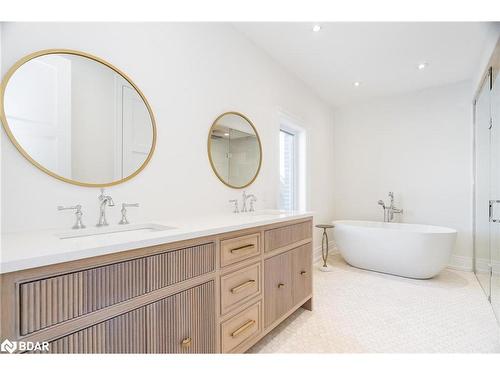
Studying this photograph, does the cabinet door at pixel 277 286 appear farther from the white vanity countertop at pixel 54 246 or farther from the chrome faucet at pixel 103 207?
the chrome faucet at pixel 103 207

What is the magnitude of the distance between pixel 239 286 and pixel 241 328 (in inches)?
10.1

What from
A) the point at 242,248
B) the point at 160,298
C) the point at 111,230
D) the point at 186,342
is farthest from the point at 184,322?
the point at 111,230

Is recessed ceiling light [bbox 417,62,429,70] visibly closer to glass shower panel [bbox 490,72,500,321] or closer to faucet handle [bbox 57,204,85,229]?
glass shower panel [bbox 490,72,500,321]

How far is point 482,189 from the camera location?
278 cm

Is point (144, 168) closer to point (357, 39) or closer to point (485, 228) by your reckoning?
point (357, 39)

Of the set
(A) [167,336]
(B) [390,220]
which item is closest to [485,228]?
(B) [390,220]

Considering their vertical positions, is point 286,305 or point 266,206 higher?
point 266,206

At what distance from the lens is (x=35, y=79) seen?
1163mm

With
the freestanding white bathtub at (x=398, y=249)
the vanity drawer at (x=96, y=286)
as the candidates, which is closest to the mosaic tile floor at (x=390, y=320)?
the freestanding white bathtub at (x=398, y=249)

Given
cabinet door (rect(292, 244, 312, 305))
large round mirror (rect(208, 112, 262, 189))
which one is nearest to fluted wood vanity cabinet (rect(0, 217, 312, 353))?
cabinet door (rect(292, 244, 312, 305))

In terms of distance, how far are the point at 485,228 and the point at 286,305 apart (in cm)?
246

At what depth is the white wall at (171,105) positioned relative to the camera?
114 centimetres

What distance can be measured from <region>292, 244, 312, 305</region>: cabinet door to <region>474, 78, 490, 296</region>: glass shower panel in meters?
1.92

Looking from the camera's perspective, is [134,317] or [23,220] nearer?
[134,317]
